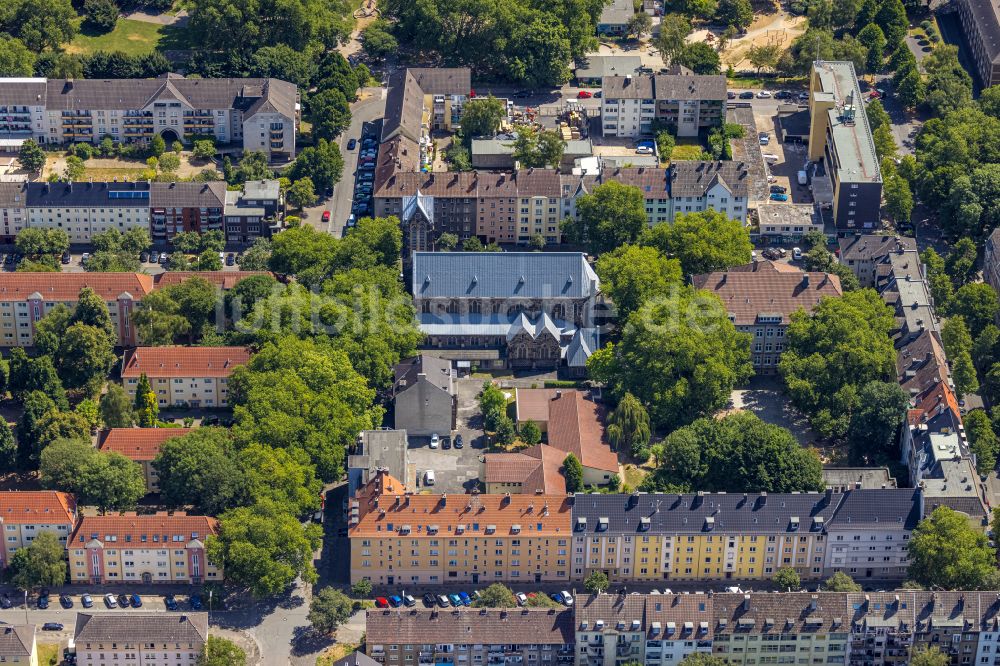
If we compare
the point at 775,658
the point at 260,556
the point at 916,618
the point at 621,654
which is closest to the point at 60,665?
the point at 260,556

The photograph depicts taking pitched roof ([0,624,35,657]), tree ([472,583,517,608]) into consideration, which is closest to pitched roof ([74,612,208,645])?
pitched roof ([0,624,35,657])

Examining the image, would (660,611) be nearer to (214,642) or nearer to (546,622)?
(546,622)

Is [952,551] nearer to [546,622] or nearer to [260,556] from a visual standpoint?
[546,622]

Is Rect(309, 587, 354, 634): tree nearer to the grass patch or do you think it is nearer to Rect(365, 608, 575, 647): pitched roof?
Rect(365, 608, 575, 647): pitched roof

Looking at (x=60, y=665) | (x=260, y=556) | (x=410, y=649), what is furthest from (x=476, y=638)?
(x=60, y=665)

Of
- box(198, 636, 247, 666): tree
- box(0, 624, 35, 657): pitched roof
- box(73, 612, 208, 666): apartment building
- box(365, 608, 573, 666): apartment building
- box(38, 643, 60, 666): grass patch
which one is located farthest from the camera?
box(38, 643, 60, 666): grass patch
